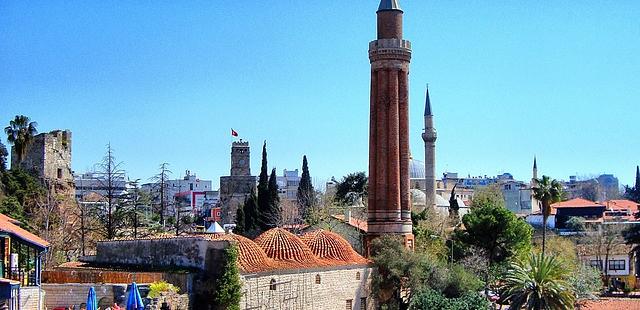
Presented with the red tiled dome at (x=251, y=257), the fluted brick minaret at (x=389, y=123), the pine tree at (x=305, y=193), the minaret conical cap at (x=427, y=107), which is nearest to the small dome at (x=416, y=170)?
the minaret conical cap at (x=427, y=107)

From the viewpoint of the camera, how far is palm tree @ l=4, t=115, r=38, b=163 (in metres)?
53.8

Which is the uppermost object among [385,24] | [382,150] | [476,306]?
[385,24]

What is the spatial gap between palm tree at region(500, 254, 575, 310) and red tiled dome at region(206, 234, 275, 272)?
9.95 meters

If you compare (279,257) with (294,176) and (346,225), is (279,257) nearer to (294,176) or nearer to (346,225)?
(346,225)

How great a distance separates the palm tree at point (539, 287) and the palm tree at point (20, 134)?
3291cm

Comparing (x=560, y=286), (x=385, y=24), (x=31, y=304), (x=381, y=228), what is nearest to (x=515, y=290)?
(x=560, y=286)

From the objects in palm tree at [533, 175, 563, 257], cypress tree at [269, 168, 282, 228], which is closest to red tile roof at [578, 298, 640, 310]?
palm tree at [533, 175, 563, 257]

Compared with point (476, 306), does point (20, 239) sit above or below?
above

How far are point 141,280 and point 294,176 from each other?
137126 mm

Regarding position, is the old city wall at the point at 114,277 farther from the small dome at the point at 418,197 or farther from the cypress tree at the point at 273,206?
the small dome at the point at 418,197

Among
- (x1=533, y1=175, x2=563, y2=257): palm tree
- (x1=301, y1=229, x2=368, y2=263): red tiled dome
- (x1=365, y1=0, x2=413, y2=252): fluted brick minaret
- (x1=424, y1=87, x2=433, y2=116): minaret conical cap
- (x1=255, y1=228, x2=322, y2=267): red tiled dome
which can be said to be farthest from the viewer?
(x1=424, y1=87, x2=433, y2=116): minaret conical cap

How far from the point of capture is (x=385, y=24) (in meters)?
41.4

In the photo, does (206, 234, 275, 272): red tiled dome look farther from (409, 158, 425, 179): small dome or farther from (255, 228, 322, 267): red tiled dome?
(409, 158, 425, 179): small dome

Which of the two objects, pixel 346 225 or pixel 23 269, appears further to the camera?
pixel 346 225
